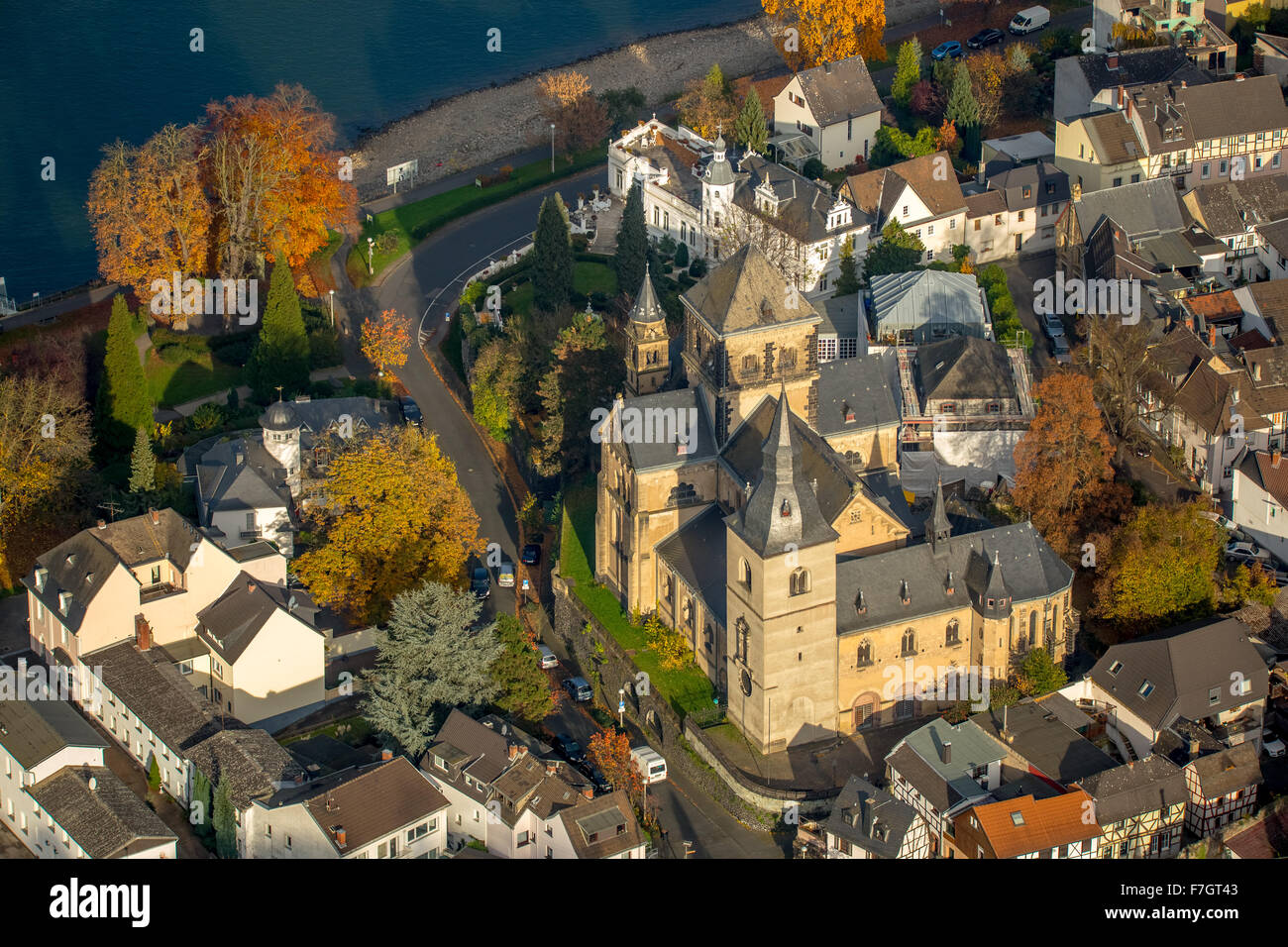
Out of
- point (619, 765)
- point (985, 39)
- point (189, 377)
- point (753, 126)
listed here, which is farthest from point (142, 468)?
point (985, 39)

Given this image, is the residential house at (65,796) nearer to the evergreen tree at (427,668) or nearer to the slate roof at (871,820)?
the evergreen tree at (427,668)

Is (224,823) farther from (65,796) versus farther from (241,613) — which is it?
(241,613)

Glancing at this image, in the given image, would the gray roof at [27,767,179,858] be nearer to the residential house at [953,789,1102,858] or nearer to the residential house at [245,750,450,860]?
the residential house at [245,750,450,860]

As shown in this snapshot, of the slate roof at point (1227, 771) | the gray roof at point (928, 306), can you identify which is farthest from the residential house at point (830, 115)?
the slate roof at point (1227, 771)

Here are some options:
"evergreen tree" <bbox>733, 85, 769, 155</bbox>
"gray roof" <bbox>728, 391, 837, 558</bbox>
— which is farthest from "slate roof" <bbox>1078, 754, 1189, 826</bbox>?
"evergreen tree" <bbox>733, 85, 769, 155</bbox>

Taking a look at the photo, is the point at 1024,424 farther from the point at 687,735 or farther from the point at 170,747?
the point at 170,747

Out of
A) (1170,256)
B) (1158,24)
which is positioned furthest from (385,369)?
(1158,24)
